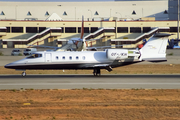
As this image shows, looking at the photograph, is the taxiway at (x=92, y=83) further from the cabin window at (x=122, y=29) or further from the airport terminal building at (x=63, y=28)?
the cabin window at (x=122, y=29)

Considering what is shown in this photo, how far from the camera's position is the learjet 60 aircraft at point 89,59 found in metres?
31.1

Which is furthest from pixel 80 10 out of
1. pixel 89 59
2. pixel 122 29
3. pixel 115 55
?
pixel 115 55

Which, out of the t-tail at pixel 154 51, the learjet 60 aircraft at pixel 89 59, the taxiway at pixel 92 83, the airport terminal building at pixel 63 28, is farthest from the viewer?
the airport terminal building at pixel 63 28

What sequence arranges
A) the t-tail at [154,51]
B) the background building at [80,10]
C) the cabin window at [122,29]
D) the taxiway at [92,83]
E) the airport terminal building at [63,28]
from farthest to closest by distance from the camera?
the background building at [80,10]
the cabin window at [122,29]
the airport terminal building at [63,28]
the t-tail at [154,51]
the taxiway at [92,83]

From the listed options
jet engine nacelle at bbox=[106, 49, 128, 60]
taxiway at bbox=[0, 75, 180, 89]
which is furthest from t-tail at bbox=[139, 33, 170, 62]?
taxiway at bbox=[0, 75, 180, 89]

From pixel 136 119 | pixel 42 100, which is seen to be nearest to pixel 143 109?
pixel 136 119

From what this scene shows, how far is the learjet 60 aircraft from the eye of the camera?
3112cm

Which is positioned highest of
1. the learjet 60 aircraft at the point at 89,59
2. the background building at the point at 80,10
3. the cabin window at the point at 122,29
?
the background building at the point at 80,10

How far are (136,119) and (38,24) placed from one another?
300 feet

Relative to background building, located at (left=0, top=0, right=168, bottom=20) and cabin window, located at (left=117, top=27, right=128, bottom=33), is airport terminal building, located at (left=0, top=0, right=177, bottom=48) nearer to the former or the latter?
cabin window, located at (left=117, top=27, right=128, bottom=33)

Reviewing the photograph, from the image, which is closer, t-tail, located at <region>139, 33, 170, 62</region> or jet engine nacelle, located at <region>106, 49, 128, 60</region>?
jet engine nacelle, located at <region>106, 49, 128, 60</region>

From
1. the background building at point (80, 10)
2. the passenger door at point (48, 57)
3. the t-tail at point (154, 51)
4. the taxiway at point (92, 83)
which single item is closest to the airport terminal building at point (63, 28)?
the background building at point (80, 10)

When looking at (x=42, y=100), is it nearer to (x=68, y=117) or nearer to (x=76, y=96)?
(x=76, y=96)

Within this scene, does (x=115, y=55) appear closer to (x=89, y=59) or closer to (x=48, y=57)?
(x=89, y=59)
